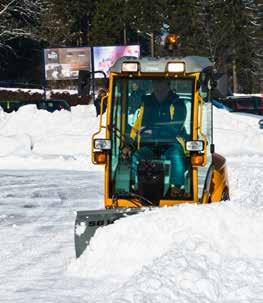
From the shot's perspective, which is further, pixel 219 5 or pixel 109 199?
pixel 219 5

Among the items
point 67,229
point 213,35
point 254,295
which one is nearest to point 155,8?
point 213,35

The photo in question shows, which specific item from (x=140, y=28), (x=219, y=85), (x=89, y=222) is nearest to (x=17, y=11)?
(x=140, y=28)

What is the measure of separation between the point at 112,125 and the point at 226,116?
47.8 ft

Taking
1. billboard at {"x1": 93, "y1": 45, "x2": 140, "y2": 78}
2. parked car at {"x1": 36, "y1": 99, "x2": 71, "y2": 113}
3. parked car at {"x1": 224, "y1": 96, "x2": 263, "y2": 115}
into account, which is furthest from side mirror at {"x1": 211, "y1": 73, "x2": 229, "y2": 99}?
billboard at {"x1": 93, "y1": 45, "x2": 140, "y2": 78}

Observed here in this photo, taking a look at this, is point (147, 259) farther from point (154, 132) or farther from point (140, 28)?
point (140, 28)

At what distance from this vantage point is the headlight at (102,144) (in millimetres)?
8211

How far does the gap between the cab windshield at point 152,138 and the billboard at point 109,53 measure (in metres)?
32.7

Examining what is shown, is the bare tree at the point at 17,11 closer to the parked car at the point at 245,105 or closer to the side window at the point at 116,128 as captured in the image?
the parked car at the point at 245,105

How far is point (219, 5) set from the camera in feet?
215

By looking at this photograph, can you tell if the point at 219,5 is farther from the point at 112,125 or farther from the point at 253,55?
the point at 112,125

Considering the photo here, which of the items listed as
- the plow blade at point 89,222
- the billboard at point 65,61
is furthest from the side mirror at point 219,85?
the billboard at point 65,61

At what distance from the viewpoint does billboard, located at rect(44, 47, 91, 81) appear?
139 ft

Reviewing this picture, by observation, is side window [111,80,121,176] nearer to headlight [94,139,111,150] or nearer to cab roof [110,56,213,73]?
headlight [94,139,111,150]

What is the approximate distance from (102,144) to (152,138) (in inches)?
21.4
